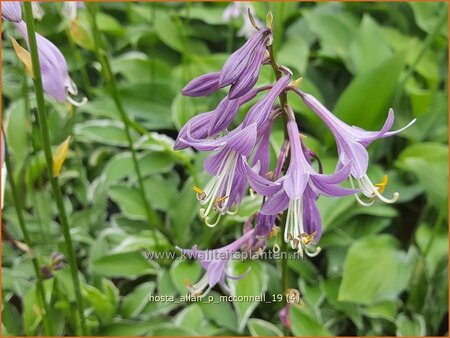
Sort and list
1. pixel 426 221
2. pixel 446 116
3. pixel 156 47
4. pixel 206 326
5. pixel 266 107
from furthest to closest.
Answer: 1. pixel 156 47
2. pixel 446 116
3. pixel 426 221
4. pixel 206 326
5. pixel 266 107

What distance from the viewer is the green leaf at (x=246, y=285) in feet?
5.37

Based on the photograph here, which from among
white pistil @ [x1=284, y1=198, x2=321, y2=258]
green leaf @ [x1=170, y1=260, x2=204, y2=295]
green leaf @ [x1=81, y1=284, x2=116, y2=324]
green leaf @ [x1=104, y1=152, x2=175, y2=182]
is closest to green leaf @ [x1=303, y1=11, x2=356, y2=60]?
green leaf @ [x1=104, y1=152, x2=175, y2=182]

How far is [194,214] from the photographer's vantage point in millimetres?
1905

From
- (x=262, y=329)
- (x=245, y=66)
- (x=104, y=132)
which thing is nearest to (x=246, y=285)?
(x=262, y=329)

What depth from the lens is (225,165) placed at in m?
0.97

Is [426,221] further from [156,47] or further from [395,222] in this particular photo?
[156,47]

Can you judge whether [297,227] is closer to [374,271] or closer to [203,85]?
[203,85]

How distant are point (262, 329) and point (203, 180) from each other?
0.47 metres

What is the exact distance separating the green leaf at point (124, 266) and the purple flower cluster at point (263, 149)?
82 centimetres

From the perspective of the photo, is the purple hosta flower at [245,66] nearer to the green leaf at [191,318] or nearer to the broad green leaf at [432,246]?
the green leaf at [191,318]

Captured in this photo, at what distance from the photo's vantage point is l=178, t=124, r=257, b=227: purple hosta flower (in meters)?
0.89

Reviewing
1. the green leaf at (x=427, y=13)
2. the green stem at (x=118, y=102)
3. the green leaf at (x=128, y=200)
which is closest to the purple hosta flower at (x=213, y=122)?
the green stem at (x=118, y=102)

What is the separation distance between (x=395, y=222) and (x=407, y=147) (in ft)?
0.87

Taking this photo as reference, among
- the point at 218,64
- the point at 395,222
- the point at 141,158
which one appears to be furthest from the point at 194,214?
the point at 395,222
